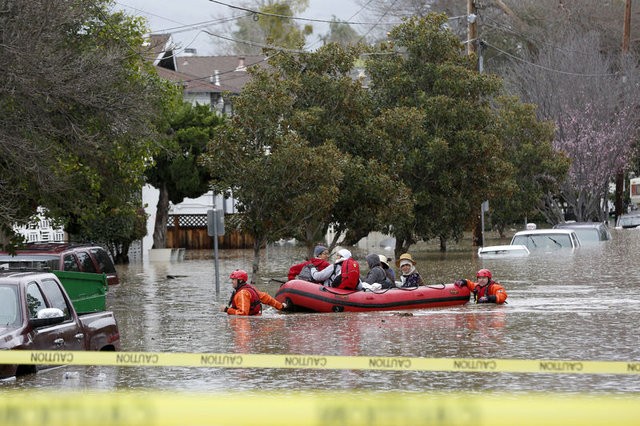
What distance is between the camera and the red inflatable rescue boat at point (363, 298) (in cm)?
2214

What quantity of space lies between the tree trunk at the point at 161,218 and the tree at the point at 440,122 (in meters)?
14.1

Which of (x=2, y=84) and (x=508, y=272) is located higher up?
(x=2, y=84)

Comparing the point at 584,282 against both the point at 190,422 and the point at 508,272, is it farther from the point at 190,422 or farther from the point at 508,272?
the point at 190,422

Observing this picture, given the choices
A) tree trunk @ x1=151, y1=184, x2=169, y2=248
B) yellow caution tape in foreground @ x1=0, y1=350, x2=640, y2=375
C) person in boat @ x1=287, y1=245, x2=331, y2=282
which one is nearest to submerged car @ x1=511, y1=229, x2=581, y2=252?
person in boat @ x1=287, y1=245, x2=331, y2=282

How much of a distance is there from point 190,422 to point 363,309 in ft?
55.1

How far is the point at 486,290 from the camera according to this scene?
2367 cm

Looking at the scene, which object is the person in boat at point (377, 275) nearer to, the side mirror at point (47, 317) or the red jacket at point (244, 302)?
the red jacket at point (244, 302)

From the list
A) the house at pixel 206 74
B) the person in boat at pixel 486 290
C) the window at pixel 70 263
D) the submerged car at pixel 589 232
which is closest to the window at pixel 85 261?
the window at pixel 70 263

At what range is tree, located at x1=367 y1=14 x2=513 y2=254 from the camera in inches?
1656

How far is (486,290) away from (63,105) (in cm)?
843

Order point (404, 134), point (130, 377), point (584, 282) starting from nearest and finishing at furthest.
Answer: point (130, 377)
point (584, 282)
point (404, 134)

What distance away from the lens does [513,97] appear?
57.0 metres

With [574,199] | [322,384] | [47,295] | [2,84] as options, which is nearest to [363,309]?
[2,84]

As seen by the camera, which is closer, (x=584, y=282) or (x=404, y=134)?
(x=584, y=282)
